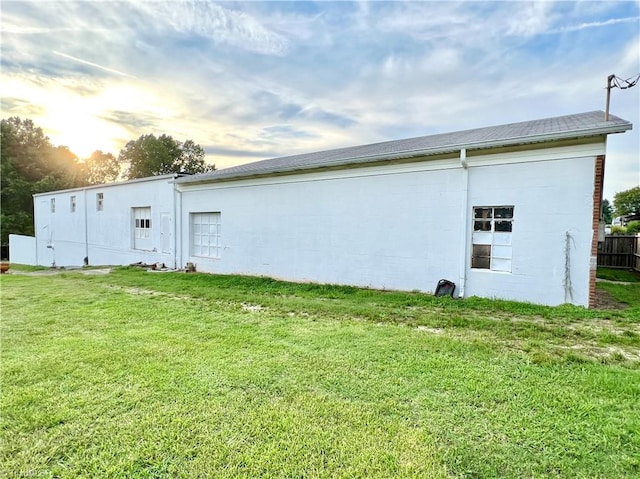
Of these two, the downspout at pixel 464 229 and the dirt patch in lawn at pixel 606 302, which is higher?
the downspout at pixel 464 229

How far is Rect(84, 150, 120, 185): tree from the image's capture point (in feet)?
128

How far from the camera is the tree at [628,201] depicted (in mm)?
34781

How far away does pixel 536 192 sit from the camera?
6664mm

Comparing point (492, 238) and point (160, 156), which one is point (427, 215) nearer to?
point (492, 238)

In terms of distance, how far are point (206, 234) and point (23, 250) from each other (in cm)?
2020

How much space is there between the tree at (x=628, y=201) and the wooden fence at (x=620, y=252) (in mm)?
27165

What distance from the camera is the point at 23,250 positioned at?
78.5ft

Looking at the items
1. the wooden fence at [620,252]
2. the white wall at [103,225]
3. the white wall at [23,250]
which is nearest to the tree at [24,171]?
the white wall at [23,250]

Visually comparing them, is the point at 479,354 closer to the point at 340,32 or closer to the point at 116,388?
the point at 116,388

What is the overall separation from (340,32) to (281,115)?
4407mm

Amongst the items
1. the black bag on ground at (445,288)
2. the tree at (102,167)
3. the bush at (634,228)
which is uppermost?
the tree at (102,167)

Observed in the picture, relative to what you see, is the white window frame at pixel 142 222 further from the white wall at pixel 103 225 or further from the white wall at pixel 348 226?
the white wall at pixel 348 226

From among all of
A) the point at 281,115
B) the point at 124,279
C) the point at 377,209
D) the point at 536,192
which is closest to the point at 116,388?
the point at 377,209

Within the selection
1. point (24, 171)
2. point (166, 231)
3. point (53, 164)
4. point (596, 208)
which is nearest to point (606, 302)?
point (596, 208)
